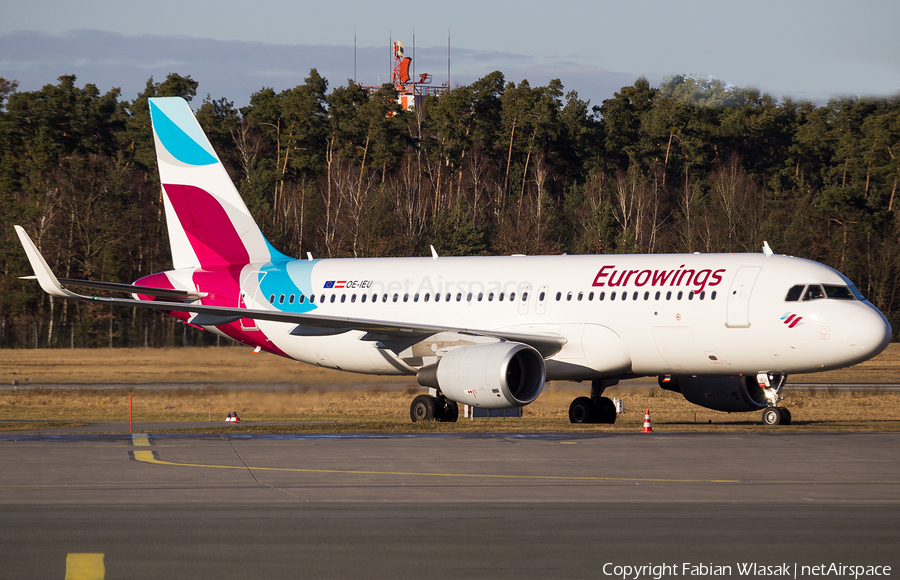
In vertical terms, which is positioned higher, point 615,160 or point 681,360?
point 615,160

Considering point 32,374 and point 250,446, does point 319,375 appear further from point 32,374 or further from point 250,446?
point 32,374

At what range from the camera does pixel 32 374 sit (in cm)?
4572

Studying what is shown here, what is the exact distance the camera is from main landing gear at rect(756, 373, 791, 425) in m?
23.4

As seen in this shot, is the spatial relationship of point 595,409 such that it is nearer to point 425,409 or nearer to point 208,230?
point 425,409

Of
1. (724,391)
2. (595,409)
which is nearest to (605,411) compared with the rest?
(595,409)

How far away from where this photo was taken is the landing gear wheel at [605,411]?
26.3 meters

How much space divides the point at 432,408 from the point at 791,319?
28.0 ft

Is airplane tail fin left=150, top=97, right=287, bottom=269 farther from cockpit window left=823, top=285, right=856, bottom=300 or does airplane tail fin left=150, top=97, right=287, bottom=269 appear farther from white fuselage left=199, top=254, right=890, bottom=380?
cockpit window left=823, top=285, right=856, bottom=300

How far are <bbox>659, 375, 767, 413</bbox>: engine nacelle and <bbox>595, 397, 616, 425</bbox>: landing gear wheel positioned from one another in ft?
4.66

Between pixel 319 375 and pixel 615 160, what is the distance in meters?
61.1

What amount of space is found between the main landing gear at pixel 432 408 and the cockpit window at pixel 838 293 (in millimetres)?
8862
